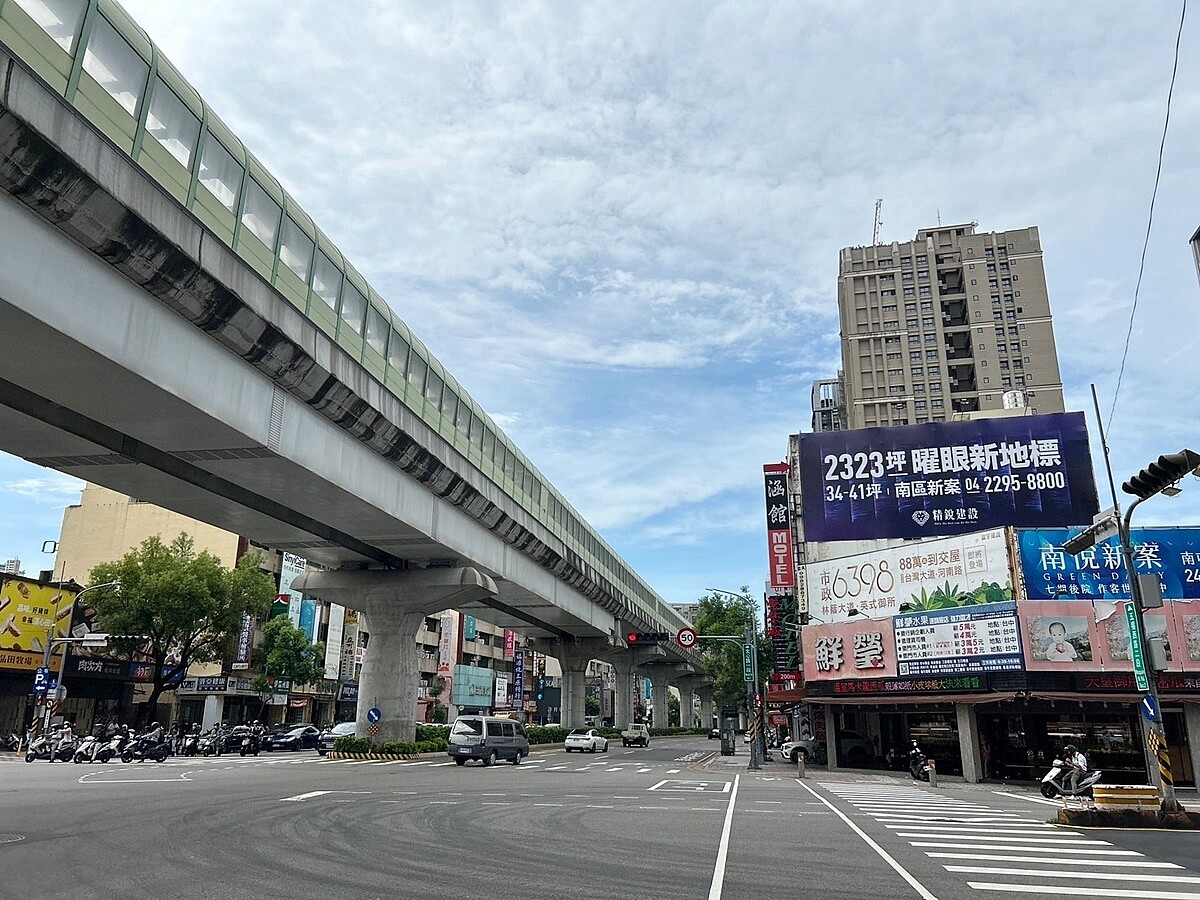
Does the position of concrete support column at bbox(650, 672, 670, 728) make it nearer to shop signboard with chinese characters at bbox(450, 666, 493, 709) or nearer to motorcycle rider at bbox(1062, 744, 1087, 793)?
shop signboard with chinese characters at bbox(450, 666, 493, 709)

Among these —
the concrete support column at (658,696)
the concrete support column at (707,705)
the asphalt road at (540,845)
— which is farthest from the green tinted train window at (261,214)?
the concrete support column at (707,705)

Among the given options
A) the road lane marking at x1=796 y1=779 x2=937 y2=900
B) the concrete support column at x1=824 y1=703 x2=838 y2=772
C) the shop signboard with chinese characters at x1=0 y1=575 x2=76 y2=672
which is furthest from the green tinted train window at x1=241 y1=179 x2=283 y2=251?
the shop signboard with chinese characters at x1=0 y1=575 x2=76 y2=672

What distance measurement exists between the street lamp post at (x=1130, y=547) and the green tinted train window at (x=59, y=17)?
19931 millimetres

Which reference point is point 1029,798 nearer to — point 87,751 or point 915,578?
point 915,578

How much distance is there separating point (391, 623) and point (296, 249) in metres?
20.5

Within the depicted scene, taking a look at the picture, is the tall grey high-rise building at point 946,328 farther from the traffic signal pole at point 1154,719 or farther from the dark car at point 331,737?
the traffic signal pole at point 1154,719

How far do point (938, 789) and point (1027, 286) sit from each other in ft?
270

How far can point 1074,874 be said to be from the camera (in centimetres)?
1080

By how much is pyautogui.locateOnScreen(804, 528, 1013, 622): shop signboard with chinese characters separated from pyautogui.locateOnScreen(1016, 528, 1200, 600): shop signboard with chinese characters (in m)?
0.98

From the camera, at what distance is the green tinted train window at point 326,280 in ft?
72.5

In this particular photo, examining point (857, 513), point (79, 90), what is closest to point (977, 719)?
point (857, 513)

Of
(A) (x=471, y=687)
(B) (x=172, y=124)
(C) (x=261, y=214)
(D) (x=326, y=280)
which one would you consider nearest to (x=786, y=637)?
(D) (x=326, y=280)

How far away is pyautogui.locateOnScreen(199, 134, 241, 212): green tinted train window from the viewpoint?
17562mm

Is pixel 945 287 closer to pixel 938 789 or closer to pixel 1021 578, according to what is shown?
pixel 1021 578
